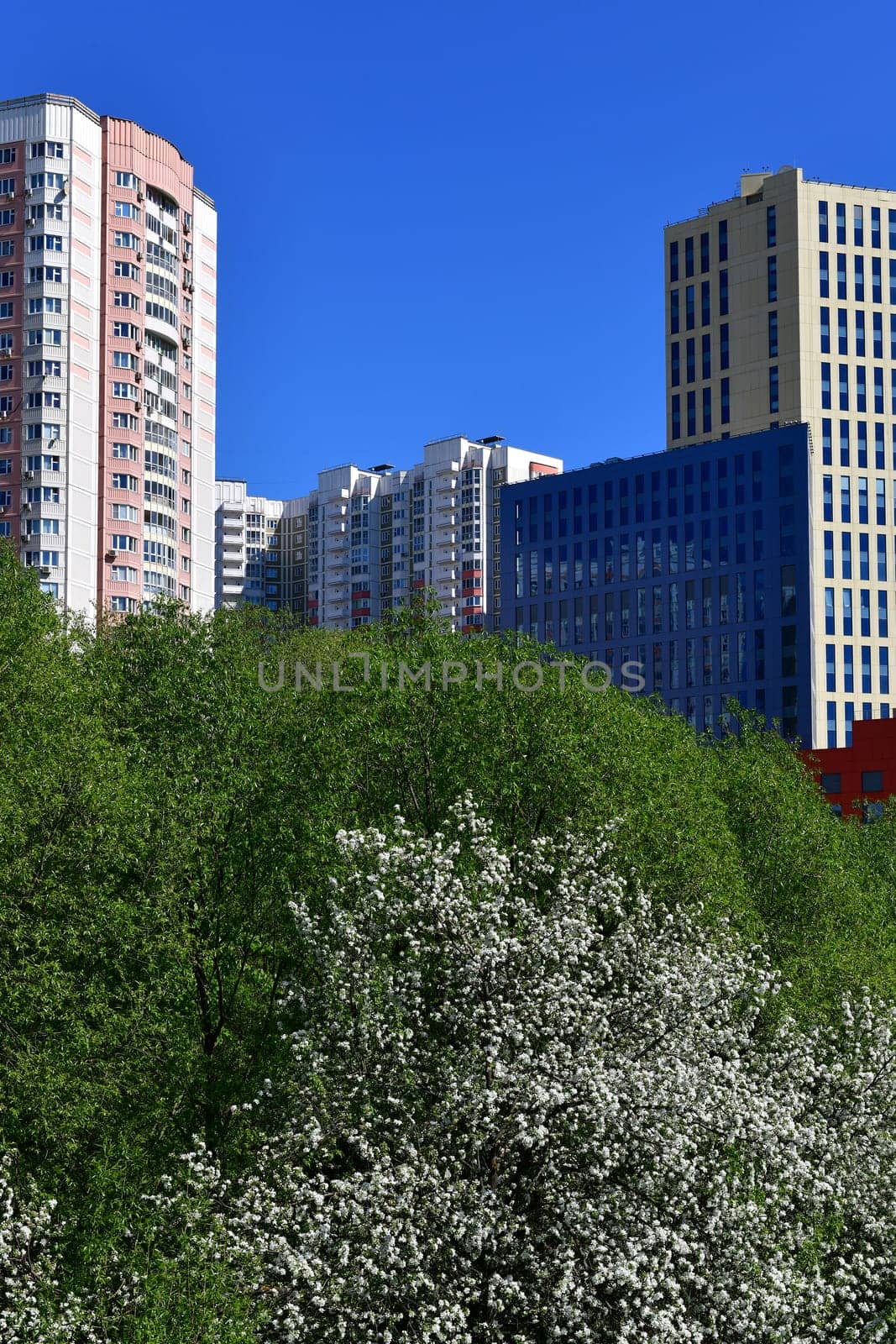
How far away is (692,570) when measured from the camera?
15688cm

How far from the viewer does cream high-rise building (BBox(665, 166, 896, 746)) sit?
15375cm

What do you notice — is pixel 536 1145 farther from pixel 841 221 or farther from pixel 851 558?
pixel 841 221

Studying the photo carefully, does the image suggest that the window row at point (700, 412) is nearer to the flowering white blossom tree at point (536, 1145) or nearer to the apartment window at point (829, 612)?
the apartment window at point (829, 612)

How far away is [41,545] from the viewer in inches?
4840

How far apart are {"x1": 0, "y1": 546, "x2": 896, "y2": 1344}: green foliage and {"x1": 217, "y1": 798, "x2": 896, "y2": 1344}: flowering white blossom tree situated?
8.33 feet

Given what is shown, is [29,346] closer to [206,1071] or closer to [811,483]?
[811,483]

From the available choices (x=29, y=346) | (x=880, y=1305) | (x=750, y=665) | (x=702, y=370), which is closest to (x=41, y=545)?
(x=29, y=346)

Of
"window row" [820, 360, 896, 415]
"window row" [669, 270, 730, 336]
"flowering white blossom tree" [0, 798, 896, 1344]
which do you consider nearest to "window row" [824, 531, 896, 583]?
"window row" [820, 360, 896, 415]

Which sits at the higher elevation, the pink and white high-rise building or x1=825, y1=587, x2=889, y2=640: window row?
the pink and white high-rise building

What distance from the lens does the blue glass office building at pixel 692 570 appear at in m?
151

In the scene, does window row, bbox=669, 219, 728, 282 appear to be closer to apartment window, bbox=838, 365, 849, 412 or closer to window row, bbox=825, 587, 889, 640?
apartment window, bbox=838, 365, 849, 412

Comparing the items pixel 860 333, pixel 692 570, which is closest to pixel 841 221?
pixel 860 333

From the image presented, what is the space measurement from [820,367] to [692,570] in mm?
25735

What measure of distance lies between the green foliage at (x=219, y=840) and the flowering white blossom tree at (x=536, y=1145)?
2.54 m
